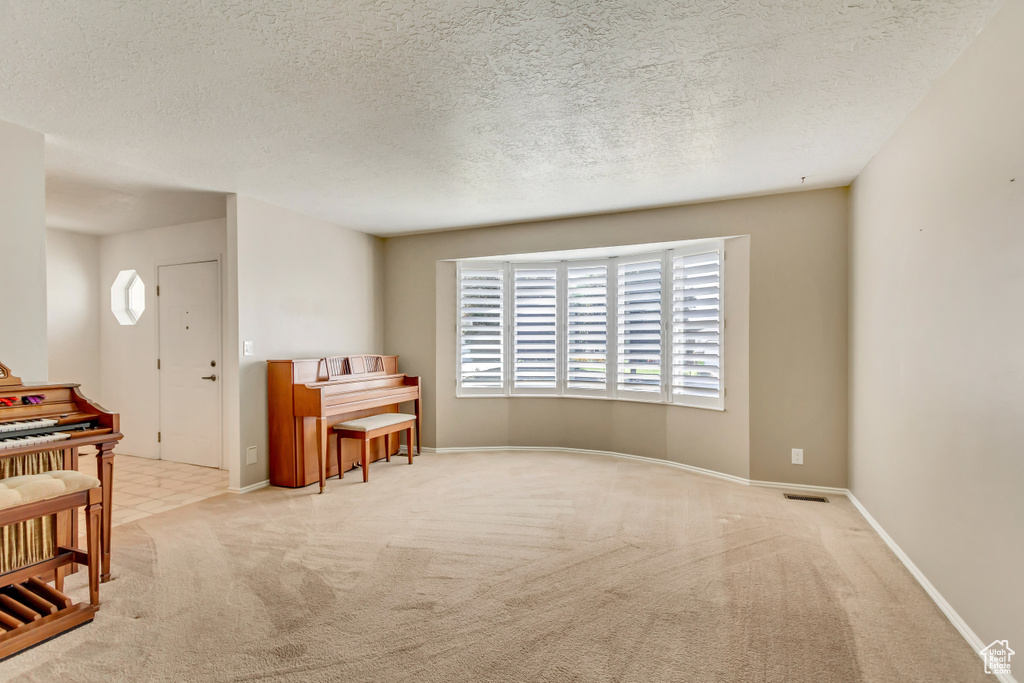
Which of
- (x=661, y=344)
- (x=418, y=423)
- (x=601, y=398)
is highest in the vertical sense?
(x=661, y=344)

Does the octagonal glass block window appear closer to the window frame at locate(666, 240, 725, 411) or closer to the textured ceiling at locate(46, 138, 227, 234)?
the textured ceiling at locate(46, 138, 227, 234)

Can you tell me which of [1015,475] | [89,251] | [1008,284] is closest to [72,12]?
[1008,284]

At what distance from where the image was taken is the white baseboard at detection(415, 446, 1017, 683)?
201 cm

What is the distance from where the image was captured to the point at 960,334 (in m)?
2.11

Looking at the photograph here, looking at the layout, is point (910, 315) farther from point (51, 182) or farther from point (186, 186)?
point (51, 182)

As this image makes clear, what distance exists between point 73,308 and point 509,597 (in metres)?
5.86

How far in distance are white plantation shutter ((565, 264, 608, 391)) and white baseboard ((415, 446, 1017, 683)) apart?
77 cm

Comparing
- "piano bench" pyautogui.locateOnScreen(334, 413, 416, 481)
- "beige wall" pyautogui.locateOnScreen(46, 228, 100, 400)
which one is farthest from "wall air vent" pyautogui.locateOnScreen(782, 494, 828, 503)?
"beige wall" pyautogui.locateOnScreen(46, 228, 100, 400)

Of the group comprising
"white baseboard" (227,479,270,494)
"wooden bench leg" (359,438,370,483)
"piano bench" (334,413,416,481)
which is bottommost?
"white baseboard" (227,479,270,494)

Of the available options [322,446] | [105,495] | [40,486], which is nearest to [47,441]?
[40,486]

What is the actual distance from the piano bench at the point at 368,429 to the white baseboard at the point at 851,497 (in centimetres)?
70

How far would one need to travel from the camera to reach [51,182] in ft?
12.1

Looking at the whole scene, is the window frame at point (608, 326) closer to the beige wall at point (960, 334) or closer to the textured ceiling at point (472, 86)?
the textured ceiling at point (472, 86)

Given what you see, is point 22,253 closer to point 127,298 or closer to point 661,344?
point 127,298
